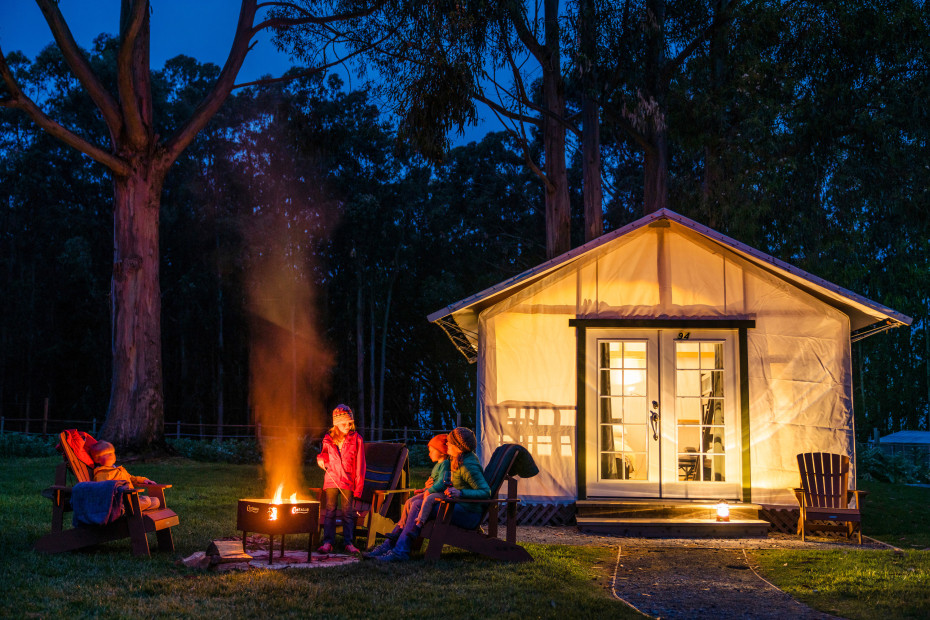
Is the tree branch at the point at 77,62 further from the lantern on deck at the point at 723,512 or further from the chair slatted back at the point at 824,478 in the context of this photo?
the chair slatted back at the point at 824,478

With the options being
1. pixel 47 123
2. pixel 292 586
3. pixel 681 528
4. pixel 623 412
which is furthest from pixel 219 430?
pixel 292 586

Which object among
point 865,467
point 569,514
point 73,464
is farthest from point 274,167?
point 73,464

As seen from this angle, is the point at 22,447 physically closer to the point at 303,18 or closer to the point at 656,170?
the point at 303,18

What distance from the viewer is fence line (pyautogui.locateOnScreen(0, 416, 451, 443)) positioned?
67.4 feet

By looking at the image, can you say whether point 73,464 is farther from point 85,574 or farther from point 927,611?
point 927,611

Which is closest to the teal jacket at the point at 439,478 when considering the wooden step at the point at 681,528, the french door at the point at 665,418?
the wooden step at the point at 681,528

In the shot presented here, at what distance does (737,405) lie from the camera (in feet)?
29.9

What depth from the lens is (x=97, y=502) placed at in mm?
5828

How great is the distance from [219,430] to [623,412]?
46.5 feet

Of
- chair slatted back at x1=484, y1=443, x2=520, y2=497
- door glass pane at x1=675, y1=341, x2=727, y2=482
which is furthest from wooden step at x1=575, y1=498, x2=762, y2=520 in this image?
chair slatted back at x1=484, y1=443, x2=520, y2=497

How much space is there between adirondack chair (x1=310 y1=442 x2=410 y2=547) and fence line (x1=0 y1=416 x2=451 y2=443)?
11.8 m

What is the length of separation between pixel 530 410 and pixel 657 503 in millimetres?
1542

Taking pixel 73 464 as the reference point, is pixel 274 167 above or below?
above

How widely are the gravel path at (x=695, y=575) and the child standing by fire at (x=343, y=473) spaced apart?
71.5 inches
